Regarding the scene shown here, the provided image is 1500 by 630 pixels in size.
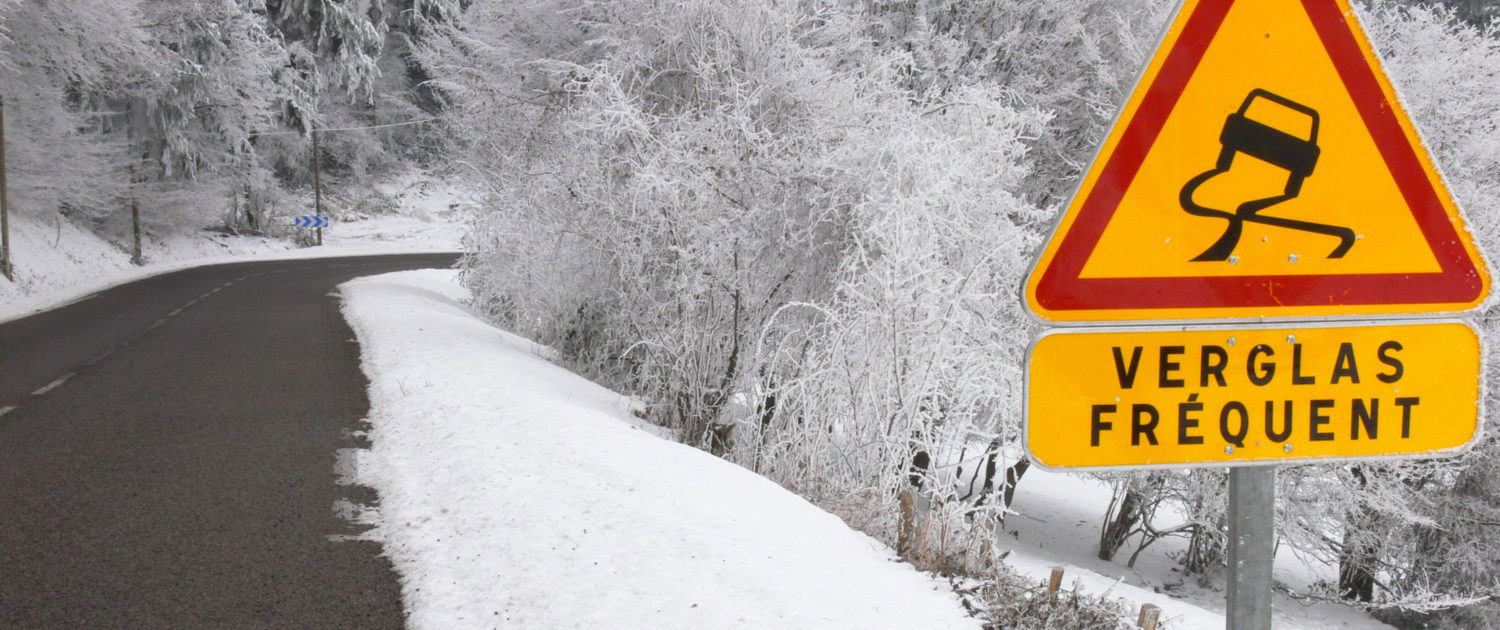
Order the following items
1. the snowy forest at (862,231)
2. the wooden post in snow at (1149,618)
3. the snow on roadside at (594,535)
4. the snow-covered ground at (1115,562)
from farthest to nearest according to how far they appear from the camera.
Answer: the snow-covered ground at (1115,562)
the snowy forest at (862,231)
the wooden post in snow at (1149,618)
the snow on roadside at (594,535)

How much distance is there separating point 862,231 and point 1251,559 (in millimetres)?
7744

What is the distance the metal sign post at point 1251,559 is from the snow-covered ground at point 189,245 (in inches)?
700

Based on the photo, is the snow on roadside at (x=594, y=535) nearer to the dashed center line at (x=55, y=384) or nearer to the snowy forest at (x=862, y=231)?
the snowy forest at (x=862, y=231)

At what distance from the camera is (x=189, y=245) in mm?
35031

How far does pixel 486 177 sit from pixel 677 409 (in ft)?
24.4

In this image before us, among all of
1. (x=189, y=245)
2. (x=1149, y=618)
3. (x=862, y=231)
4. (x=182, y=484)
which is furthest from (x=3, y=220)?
(x=1149, y=618)

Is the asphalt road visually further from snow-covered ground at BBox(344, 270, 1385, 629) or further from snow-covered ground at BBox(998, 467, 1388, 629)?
snow-covered ground at BBox(998, 467, 1388, 629)

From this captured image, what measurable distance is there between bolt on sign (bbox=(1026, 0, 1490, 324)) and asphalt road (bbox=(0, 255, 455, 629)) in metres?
3.85

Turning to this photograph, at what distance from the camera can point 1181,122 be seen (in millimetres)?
1674

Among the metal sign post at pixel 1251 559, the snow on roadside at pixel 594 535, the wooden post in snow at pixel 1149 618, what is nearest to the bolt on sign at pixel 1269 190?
the metal sign post at pixel 1251 559

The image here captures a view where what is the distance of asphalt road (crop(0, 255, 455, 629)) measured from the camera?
465 cm

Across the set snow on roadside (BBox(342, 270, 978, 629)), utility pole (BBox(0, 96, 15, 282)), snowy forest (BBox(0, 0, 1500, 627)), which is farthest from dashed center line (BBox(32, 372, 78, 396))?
utility pole (BBox(0, 96, 15, 282))

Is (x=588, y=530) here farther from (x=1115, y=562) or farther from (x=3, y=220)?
(x=3, y=220)

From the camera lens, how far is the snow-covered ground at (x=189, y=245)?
2202 cm
